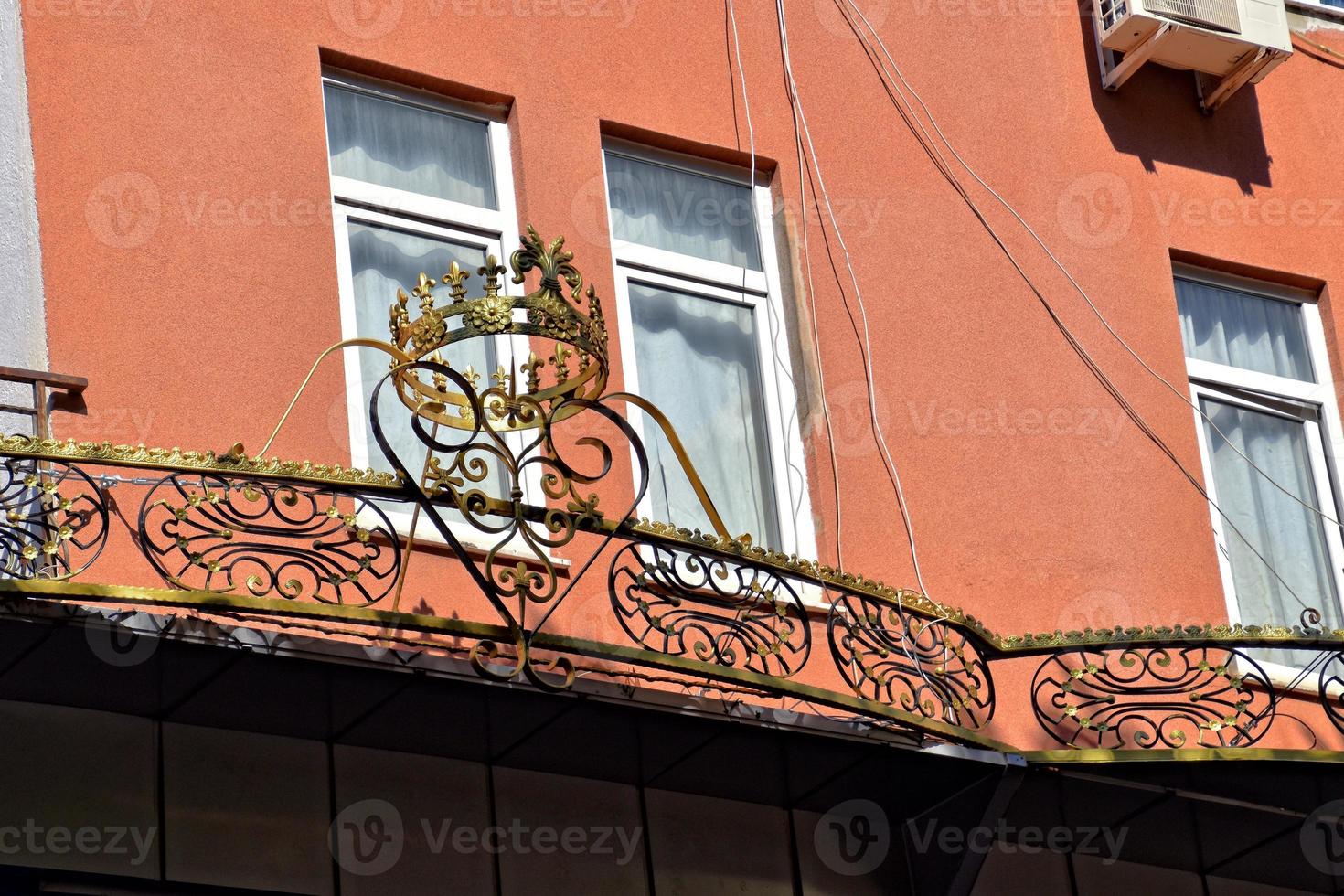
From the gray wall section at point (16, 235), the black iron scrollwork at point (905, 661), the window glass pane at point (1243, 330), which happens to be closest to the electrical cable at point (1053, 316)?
the window glass pane at point (1243, 330)

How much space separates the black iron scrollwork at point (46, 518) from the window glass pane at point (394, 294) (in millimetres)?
1644

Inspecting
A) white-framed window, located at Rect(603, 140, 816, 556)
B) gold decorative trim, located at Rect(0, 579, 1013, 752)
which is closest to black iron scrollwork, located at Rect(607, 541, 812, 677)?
gold decorative trim, located at Rect(0, 579, 1013, 752)

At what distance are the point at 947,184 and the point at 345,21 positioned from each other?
321 centimetres

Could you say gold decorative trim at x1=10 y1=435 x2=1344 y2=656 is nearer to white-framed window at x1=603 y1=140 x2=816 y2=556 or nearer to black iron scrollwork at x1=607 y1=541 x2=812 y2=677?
Answer: black iron scrollwork at x1=607 y1=541 x2=812 y2=677

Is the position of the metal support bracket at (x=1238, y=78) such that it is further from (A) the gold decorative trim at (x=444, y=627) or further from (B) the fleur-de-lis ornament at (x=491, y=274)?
(B) the fleur-de-lis ornament at (x=491, y=274)

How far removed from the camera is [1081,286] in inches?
475

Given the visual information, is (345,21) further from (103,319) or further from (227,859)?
(227,859)

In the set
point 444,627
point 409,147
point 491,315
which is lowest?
point 444,627

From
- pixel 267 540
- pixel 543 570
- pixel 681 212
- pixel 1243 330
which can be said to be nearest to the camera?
pixel 267 540

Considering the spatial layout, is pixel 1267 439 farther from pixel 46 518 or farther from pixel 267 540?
pixel 46 518

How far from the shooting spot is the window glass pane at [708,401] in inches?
425

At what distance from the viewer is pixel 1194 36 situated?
12.5 meters

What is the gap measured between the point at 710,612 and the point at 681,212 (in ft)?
7.73

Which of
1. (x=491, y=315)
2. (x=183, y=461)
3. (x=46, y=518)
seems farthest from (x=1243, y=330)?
(x=46, y=518)
